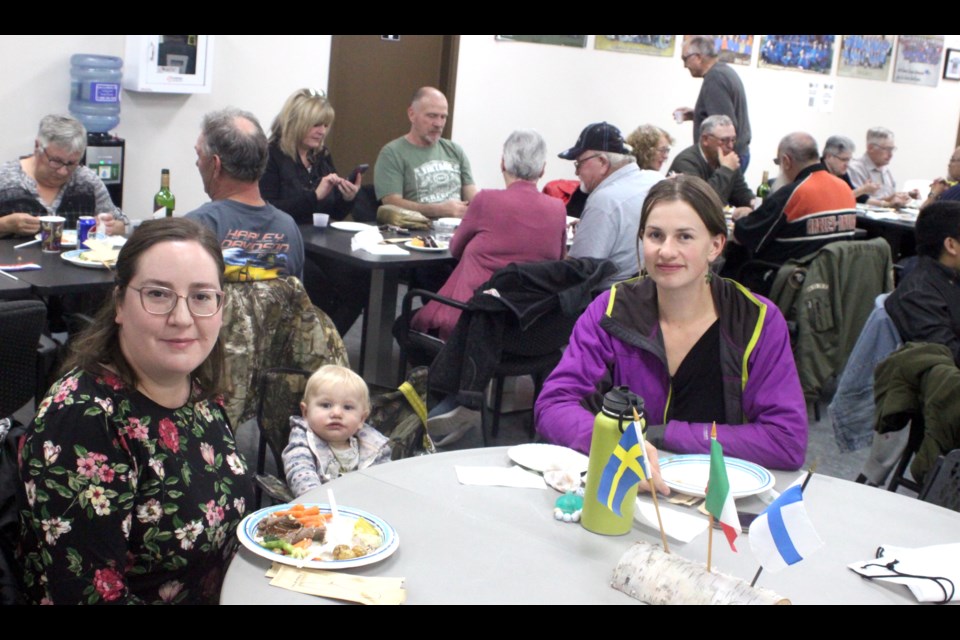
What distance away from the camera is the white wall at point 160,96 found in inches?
223

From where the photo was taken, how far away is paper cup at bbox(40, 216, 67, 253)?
378 centimetres

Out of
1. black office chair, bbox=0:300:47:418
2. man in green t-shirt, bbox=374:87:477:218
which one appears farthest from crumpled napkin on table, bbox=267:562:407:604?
man in green t-shirt, bbox=374:87:477:218

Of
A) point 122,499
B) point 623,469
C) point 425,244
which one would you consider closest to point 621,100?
point 425,244

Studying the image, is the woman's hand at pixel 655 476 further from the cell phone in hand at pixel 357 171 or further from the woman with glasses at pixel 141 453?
the cell phone in hand at pixel 357 171

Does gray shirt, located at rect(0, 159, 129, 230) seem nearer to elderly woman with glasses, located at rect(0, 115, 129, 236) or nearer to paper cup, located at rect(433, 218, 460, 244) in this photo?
elderly woman with glasses, located at rect(0, 115, 129, 236)

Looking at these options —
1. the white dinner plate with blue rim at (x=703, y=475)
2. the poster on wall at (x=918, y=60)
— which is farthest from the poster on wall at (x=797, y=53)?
the white dinner plate with blue rim at (x=703, y=475)

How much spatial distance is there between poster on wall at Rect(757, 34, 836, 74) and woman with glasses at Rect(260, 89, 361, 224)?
19.2ft

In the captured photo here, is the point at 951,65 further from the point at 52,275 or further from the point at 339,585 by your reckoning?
the point at 339,585

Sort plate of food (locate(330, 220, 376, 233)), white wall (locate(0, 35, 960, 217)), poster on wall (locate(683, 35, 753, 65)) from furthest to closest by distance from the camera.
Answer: poster on wall (locate(683, 35, 753, 65)) < white wall (locate(0, 35, 960, 217)) < plate of food (locate(330, 220, 376, 233))

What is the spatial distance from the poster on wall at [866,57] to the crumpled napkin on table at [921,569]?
9.45m

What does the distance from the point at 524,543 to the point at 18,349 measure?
5.26 feet

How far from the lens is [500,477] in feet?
6.92

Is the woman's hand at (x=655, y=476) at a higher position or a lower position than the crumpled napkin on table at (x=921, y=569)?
higher

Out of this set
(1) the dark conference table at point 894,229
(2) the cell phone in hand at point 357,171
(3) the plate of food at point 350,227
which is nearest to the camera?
(3) the plate of food at point 350,227
